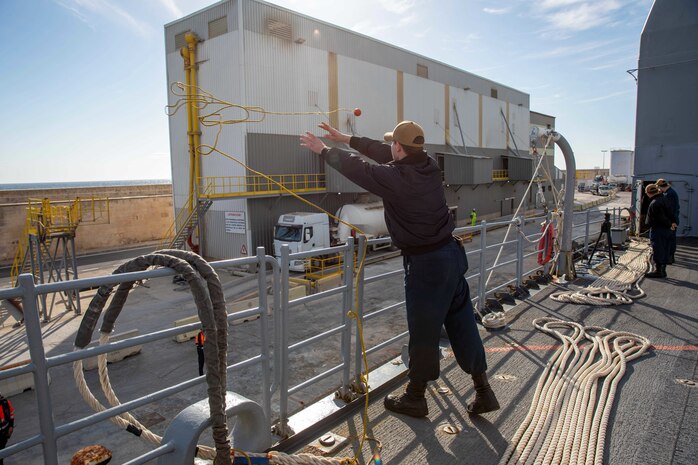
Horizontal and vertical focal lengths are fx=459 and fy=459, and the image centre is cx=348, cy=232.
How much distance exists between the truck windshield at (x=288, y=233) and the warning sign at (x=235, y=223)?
6.42 ft

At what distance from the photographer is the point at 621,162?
63625mm

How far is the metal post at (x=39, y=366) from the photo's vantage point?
177cm

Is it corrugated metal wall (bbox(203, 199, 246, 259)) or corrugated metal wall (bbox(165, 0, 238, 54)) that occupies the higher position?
corrugated metal wall (bbox(165, 0, 238, 54))

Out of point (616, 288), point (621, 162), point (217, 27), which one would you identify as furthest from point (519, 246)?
point (621, 162)

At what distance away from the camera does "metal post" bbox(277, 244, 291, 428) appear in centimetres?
299

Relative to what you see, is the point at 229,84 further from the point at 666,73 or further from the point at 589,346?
the point at 589,346

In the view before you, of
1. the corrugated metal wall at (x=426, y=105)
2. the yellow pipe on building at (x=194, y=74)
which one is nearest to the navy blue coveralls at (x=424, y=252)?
the yellow pipe on building at (x=194, y=74)


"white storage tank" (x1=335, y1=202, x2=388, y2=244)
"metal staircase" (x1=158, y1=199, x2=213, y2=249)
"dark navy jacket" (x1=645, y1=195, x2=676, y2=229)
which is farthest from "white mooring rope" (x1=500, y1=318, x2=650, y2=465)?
"metal staircase" (x1=158, y1=199, x2=213, y2=249)

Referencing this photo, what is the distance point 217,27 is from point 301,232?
31.8 ft

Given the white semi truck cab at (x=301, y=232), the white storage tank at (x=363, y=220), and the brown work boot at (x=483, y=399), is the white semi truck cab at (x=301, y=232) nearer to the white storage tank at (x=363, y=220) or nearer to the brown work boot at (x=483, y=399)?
the white storage tank at (x=363, y=220)

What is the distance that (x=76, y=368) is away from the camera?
7.14 ft

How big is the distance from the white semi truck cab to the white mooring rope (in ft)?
43.6

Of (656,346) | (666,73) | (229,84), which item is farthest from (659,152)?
(229,84)

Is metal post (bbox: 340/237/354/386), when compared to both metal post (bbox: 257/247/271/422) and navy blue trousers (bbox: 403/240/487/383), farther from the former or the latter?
metal post (bbox: 257/247/271/422)
